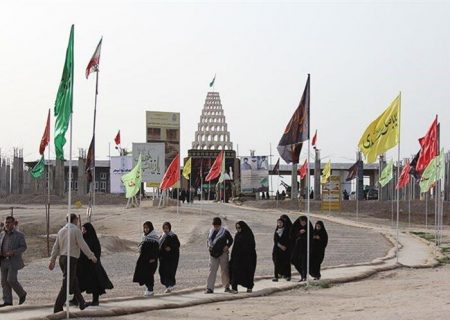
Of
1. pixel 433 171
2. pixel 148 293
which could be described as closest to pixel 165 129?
pixel 433 171

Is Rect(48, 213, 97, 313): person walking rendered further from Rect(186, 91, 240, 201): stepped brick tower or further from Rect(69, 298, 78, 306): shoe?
Rect(186, 91, 240, 201): stepped brick tower

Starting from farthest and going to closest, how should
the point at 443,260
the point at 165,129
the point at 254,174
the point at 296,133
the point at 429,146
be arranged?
1. the point at 254,174
2. the point at 165,129
3. the point at 429,146
4. the point at 443,260
5. the point at 296,133

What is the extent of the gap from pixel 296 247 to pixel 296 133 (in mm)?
2125

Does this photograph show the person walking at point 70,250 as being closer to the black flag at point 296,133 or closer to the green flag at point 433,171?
the black flag at point 296,133

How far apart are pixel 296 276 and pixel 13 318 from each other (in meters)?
7.66

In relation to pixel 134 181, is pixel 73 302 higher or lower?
lower

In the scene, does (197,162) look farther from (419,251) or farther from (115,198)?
(419,251)

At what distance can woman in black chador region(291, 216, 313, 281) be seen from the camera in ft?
55.0

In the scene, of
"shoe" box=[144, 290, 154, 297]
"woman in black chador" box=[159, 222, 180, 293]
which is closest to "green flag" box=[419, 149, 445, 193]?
"woman in black chador" box=[159, 222, 180, 293]

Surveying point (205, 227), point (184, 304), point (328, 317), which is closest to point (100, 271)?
point (184, 304)

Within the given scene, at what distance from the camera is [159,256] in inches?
592

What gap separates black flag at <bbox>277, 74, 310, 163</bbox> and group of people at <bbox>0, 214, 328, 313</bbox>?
1.21 m

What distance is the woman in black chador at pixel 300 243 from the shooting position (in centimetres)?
1677

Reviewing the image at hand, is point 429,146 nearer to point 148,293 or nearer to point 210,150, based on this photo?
point 148,293
